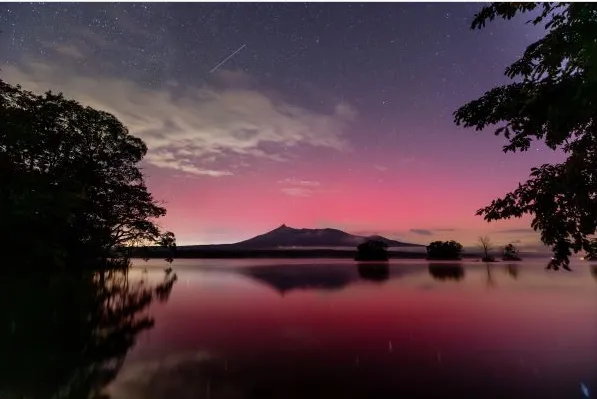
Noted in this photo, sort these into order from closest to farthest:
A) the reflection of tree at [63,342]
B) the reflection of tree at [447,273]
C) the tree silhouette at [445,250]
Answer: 1. the reflection of tree at [63,342]
2. the reflection of tree at [447,273]
3. the tree silhouette at [445,250]

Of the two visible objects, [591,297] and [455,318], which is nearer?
[455,318]

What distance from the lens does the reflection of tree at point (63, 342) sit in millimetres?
7383

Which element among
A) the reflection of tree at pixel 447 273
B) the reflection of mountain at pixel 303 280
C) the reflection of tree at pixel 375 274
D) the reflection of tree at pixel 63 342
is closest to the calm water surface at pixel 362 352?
the reflection of tree at pixel 63 342

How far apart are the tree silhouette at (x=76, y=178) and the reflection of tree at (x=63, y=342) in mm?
2442

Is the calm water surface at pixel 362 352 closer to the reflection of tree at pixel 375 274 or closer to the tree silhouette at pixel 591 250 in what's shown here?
the tree silhouette at pixel 591 250

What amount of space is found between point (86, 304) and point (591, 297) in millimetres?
30692

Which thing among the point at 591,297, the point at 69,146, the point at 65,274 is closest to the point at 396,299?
the point at 591,297

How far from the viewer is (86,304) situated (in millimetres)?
19281

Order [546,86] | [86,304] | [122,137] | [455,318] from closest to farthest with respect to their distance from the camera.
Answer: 1. [546,86]
2. [455,318]
3. [86,304]
4. [122,137]

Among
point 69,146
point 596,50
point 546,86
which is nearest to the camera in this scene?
point 596,50

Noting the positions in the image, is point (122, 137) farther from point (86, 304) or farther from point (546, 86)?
point (546, 86)

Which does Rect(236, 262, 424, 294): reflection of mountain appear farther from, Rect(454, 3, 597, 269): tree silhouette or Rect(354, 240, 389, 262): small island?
Rect(354, 240, 389, 262): small island

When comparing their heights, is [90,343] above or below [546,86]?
below

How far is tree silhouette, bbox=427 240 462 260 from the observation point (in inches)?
4866
